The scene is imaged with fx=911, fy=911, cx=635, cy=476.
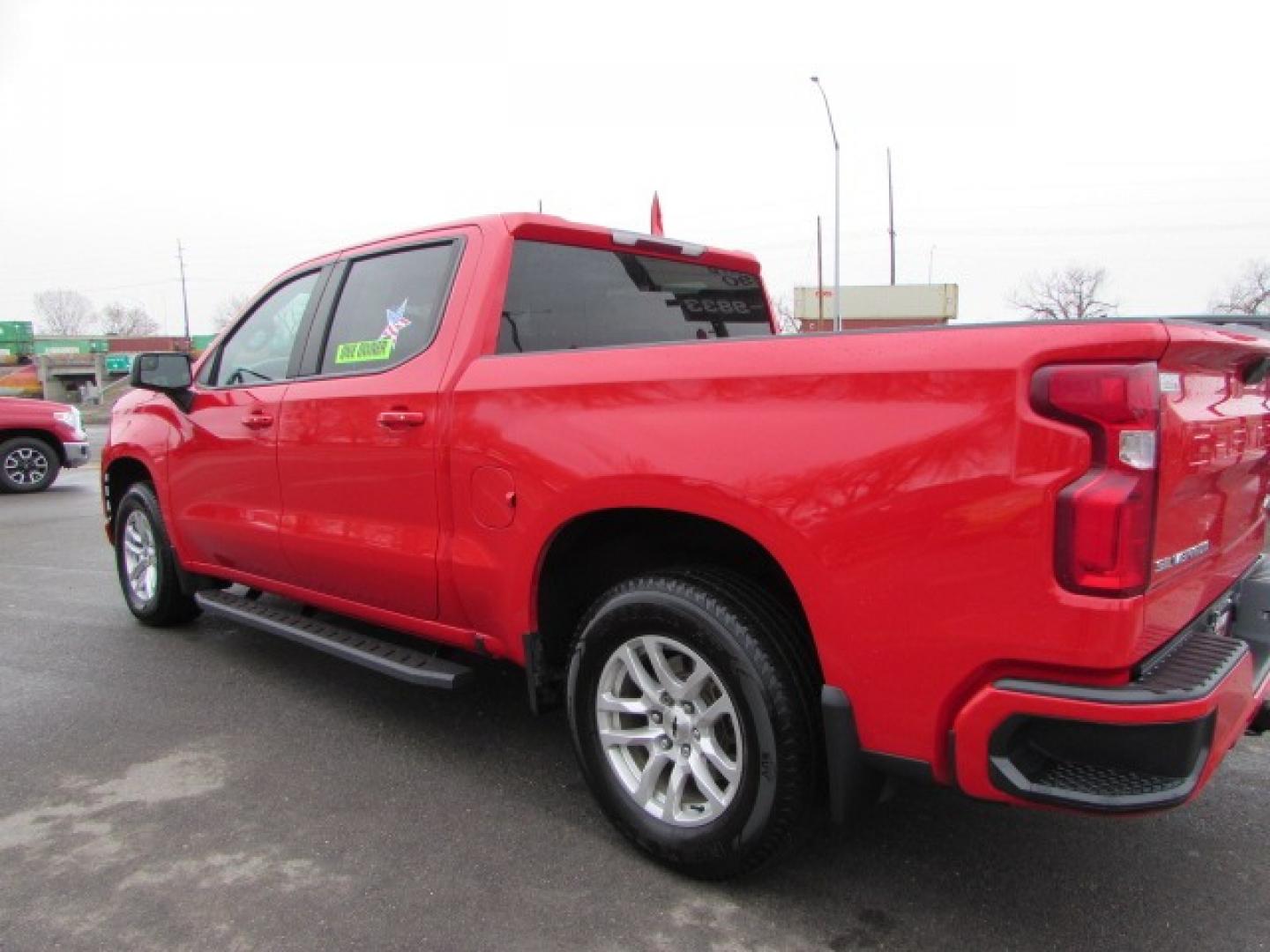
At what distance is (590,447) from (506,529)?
46cm

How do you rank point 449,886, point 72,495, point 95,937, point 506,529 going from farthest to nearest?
point 72,495 → point 506,529 → point 449,886 → point 95,937

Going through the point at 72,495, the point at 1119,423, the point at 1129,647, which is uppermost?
the point at 1119,423

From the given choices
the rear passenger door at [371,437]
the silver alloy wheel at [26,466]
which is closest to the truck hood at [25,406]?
the silver alloy wheel at [26,466]

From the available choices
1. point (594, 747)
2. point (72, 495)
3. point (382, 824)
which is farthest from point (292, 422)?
point (72, 495)

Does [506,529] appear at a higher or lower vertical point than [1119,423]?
lower

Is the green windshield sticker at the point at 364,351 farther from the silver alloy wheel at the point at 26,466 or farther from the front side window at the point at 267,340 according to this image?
the silver alloy wheel at the point at 26,466

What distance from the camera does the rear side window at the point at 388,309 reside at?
10.8 ft

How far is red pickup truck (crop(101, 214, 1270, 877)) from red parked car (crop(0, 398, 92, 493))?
10301 millimetres

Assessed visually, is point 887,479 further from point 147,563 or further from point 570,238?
point 147,563

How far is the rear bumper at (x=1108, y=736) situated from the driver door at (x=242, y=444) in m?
2.97

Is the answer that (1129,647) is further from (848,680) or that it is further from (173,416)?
(173,416)

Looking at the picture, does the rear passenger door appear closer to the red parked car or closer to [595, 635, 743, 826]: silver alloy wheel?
[595, 635, 743, 826]: silver alloy wheel

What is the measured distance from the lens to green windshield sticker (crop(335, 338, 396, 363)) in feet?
11.2

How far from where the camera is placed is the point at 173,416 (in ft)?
14.8
